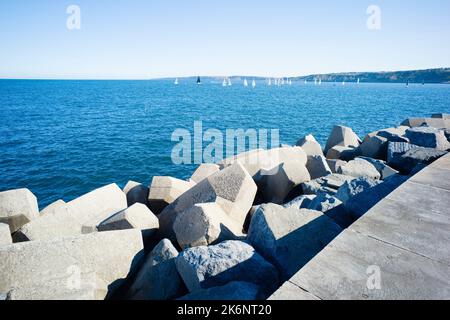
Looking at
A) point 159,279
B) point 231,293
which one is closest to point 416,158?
point 231,293

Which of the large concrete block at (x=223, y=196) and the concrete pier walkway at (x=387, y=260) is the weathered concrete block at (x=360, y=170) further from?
the concrete pier walkway at (x=387, y=260)

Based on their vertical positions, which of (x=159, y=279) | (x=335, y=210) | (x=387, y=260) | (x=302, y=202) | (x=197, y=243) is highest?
(x=387, y=260)

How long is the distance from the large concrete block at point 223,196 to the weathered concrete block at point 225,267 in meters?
1.61

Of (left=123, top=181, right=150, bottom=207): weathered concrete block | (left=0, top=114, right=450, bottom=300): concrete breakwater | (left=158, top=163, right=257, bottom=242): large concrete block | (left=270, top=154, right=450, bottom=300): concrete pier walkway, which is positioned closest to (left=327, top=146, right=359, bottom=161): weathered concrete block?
(left=0, top=114, right=450, bottom=300): concrete breakwater

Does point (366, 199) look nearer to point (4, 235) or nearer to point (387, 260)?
point (387, 260)

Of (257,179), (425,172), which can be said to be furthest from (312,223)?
(257,179)

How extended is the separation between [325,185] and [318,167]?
1663 mm

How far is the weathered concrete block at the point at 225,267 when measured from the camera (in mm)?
2828

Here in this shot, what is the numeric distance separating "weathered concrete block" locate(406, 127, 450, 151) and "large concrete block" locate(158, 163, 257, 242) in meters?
5.48

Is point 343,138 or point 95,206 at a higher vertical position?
point 343,138

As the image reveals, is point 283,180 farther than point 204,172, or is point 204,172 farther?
point 204,172

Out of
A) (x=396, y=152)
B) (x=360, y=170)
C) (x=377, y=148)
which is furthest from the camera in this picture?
(x=377, y=148)

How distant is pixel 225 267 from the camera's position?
290cm

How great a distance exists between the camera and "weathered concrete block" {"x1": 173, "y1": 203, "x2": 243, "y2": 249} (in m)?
3.75
